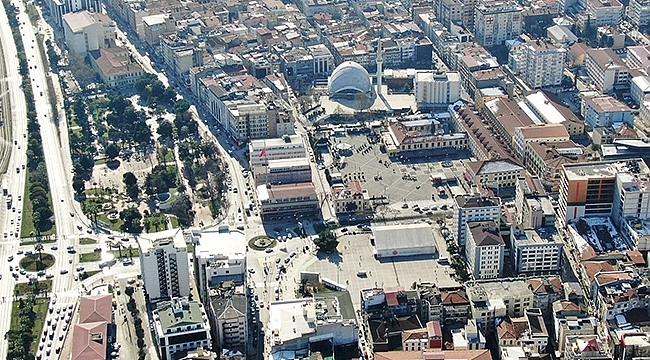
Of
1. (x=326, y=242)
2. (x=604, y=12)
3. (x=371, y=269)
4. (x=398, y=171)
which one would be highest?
(x=604, y=12)

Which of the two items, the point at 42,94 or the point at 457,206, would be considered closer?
the point at 457,206

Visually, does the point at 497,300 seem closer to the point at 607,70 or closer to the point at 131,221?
the point at 131,221

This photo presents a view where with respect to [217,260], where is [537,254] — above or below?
below

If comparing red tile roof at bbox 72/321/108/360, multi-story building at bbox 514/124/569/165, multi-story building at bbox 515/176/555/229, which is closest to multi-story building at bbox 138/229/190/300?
red tile roof at bbox 72/321/108/360

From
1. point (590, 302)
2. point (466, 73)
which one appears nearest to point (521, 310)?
point (590, 302)

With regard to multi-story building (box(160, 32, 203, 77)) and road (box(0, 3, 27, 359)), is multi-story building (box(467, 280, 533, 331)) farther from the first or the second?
multi-story building (box(160, 32, 203, 77))

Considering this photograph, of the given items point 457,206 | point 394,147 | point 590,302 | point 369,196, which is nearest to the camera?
point 590,302

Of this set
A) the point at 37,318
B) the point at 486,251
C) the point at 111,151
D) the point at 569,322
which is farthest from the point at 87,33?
the point at 569,322

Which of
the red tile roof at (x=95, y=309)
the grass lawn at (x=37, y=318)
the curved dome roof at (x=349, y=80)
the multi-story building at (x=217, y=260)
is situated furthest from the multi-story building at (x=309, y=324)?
the curved dome roof at (x=349, y=80)

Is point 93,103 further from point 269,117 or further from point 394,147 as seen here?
point 394,147
